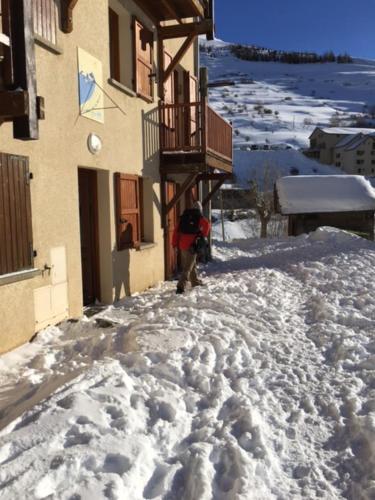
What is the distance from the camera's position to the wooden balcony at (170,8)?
8.42 metres

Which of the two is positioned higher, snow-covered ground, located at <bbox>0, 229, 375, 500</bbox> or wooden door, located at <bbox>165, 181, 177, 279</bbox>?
wooden door, located at <bbox>165, 181, 177, 279</bbox>

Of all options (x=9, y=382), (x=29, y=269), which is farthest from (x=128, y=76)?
(x=9, y=382)

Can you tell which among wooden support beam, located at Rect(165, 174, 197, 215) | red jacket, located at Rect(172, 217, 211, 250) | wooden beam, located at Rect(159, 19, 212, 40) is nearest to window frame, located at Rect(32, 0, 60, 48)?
red jacket, located at Rect(172, 217, 211, 250)

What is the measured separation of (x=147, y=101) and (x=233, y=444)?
6817 millimetres

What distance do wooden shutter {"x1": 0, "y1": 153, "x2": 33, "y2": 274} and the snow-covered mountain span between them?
46477 millimetres

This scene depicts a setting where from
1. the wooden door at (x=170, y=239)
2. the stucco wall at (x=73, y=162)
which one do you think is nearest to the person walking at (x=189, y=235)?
the stucco wall at (x=73, y=162)

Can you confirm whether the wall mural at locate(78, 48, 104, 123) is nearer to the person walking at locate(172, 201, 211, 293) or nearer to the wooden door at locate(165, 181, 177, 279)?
the person walking at locate(172, 201, 211, 293)

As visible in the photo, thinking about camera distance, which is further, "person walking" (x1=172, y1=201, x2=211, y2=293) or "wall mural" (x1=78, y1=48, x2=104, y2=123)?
"person walking" (x1=172, y1=201, x2=211, y2=293)

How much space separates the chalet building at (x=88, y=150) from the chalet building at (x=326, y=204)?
36.4 ft

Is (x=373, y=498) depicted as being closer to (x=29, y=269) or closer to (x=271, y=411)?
(x=271, y=411)

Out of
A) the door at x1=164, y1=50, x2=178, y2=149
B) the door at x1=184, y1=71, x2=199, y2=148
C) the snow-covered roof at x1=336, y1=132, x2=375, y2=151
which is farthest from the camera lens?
the snow-covered roof at x1=336, y1=132, x2=375, y2=151

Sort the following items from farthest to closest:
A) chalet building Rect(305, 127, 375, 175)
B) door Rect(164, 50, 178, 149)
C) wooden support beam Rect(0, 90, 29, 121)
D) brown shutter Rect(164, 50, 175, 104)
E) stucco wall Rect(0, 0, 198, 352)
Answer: chalet building Rect(305, 127, 375, 175) → door Rect(164, 50, 178, 149) → brown shutter Rect(164, 50, 175, 104) → stucco wall Rect(0, 0, 198, 352) → wooden support beam Rect(0, 90, 29, 121)

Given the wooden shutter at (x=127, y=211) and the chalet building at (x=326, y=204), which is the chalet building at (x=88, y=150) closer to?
the wooden shutter at (x=127, y=211)

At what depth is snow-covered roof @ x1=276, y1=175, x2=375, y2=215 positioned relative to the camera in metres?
21.4
